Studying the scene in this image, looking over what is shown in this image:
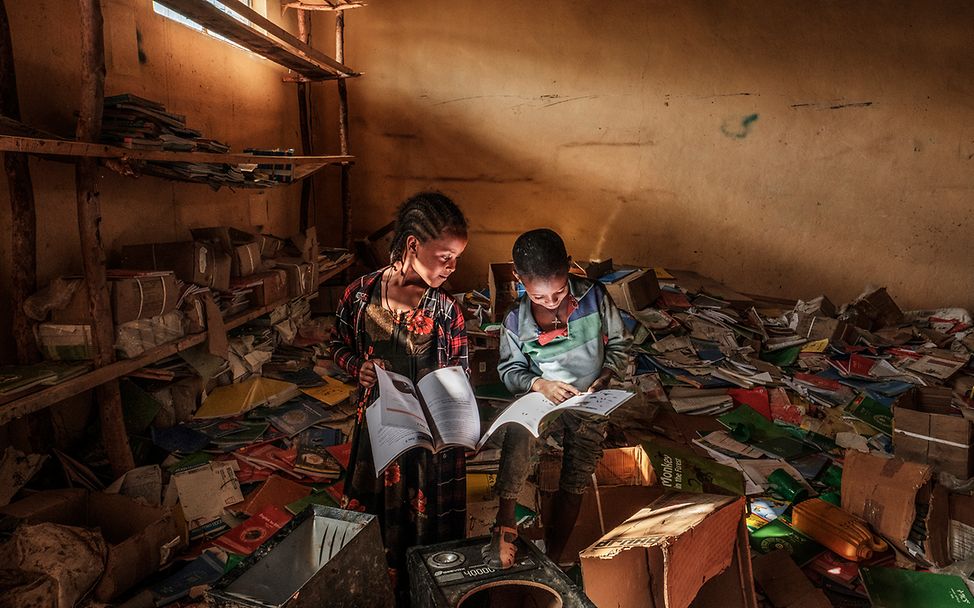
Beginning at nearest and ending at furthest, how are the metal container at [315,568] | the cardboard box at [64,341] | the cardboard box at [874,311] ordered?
the metal container at [315,568]
the cardboard box at [64,341]
the cardboard box at [874,311]

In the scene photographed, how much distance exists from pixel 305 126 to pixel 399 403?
4.53 meters

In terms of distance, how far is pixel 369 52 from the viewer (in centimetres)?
579

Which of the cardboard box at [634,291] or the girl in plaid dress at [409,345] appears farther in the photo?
the cardboard box at [634,291]

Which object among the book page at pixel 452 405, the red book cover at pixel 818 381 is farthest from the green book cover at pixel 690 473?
the red book cover at pixel 818 381

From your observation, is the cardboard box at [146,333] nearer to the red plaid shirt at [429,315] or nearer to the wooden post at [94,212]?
the wooden post at [94,212]

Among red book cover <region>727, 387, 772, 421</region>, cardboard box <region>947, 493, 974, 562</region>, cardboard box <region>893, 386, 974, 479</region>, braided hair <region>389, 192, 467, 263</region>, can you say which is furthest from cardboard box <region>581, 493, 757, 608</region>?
red book cover <region>727, 387, 772, 421</region>

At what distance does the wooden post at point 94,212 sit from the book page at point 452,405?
1.62 m

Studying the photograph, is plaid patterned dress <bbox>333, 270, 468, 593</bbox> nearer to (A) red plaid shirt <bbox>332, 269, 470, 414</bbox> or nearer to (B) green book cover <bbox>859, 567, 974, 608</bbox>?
(A) red plaid shirt <bbox>332, 269, 470, 414</bbox>

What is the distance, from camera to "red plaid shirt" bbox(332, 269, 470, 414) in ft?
5.82

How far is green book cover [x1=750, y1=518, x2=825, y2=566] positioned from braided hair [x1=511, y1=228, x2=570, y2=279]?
5.24 ft

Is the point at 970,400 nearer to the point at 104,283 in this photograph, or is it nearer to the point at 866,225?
the point at 866,225

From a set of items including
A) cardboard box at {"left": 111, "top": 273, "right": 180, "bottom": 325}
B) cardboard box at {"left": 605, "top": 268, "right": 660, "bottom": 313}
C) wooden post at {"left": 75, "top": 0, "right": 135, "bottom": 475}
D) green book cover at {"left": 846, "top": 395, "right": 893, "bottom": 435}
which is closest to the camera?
wooden post at {"left": 75, "top": 0, "right": 135, "bottom": 475}

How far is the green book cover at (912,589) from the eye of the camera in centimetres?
216

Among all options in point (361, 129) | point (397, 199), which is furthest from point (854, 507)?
point (361, 129)
